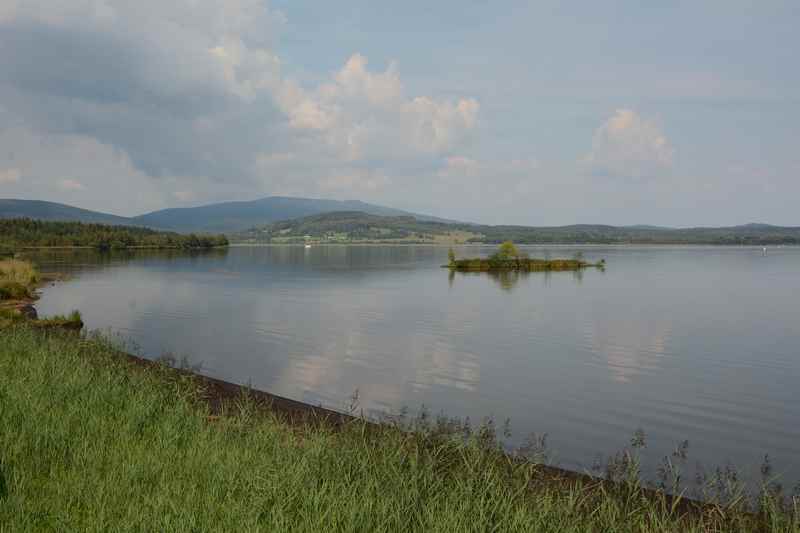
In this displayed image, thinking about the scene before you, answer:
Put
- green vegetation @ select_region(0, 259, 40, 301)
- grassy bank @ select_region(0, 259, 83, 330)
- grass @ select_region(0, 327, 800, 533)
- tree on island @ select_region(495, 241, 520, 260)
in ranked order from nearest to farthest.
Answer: grass @ select_region(0, 327, 800, 533) < grassy bank @ select_region(0, 259, 83, 330) < green vegetation @ select_region(0, 259, 40, 301) < tree on island @ select_region(495, 241, 520, 260)

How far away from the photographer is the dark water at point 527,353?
1888cm

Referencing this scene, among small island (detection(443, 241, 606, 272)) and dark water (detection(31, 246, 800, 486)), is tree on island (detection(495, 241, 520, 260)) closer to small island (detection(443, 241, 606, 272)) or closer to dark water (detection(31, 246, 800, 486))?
small island (detection(443, 241, 606, 272))

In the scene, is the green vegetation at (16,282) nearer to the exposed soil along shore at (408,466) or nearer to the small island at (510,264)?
the exposed soil along shore at (408,466)

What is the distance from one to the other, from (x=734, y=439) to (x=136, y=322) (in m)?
37.5

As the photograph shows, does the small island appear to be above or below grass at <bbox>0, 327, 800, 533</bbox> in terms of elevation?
below

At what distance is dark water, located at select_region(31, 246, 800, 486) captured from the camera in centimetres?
1888

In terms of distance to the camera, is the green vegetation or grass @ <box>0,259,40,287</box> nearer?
the green vegetation

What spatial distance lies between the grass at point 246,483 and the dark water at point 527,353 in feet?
22.7

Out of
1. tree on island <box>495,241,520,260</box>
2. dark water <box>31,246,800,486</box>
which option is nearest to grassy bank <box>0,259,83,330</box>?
dark water <box>31,246,800,486</box>

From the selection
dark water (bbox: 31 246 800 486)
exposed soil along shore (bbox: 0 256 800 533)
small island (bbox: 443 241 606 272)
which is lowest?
dark water (bbox: 31 246 800 486)

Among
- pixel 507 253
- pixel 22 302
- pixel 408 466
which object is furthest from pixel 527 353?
pixel 507 253

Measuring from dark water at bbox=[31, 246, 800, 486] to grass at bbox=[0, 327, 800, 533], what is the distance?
6.93 metres

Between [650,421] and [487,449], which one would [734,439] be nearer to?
[650,421]

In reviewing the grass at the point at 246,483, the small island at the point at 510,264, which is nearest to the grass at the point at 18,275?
the grass at the point at 246,483
